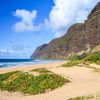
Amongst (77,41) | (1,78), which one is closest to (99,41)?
(77,41)

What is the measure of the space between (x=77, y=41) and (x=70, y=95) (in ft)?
573

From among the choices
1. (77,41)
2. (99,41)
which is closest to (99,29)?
(99,41)

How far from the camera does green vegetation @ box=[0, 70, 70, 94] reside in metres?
25.5

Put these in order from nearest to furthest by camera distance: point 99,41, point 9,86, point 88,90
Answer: point 88,90 < point 9,86 < point 99,41

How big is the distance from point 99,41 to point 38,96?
135 metres

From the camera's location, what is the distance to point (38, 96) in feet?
77.0

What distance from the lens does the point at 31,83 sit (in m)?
26.9

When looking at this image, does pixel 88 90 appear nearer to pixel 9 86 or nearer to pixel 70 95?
pixel 70 95

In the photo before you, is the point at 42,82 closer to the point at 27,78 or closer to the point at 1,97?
the point at 27,78

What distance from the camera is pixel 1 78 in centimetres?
3122

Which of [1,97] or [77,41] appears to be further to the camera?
[77,41]

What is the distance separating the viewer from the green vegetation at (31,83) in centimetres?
2548

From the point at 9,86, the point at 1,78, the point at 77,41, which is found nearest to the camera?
the point at 9,86

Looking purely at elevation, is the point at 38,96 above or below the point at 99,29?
below
